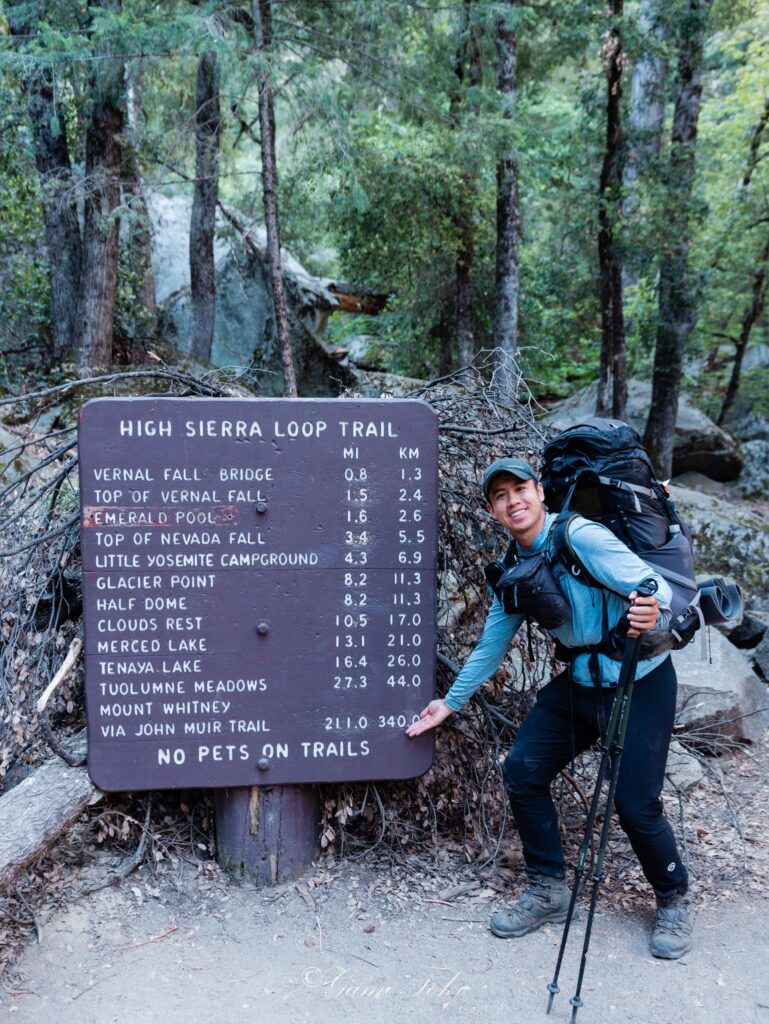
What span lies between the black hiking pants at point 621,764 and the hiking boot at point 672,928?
2.3 inches

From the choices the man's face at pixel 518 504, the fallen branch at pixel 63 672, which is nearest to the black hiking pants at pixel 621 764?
the man's face at pixel 518 504

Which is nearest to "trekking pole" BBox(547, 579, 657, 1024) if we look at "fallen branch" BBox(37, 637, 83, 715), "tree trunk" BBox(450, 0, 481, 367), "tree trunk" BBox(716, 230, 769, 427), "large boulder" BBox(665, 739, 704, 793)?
"large boulder" BBox(665, 739, 704, 793)

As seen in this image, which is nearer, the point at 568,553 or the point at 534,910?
the point at 568,553

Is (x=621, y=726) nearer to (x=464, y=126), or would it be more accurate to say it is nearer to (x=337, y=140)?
(x=337, y=140)

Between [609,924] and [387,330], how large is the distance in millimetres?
13253

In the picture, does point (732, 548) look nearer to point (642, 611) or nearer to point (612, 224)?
point (612, 224)

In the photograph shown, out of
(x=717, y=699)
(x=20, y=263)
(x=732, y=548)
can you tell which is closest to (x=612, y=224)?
(x=732, y=548)

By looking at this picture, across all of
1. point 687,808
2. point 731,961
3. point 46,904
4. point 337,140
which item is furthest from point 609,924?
point 337,140

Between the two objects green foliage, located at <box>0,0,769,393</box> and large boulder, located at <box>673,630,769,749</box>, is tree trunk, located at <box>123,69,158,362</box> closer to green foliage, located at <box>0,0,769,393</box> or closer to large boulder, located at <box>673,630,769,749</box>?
green foliage, located at <box>0,0,769,393</box>

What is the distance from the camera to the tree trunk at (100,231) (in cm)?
1030

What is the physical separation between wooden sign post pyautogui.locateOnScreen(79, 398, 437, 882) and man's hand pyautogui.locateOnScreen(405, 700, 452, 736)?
56 millimetres

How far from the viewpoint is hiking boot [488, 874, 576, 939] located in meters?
3.77

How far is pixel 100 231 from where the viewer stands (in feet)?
34.3

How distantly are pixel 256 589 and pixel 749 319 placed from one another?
586 inches
